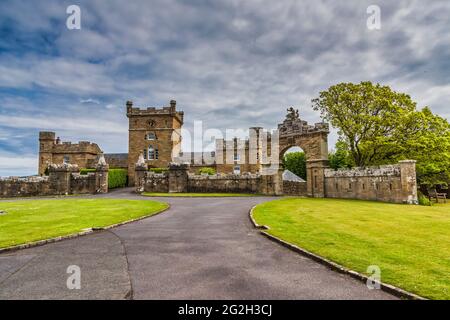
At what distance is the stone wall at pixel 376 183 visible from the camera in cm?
2038

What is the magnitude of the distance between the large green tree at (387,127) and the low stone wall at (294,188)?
20.9ft

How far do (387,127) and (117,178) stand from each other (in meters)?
34.1

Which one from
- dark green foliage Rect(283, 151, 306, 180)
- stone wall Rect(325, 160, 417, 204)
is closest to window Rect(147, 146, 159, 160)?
dark green foliage Rect(283, 151, 306, 180)

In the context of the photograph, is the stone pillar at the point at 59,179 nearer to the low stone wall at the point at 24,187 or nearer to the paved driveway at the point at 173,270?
the low stone wall at the point at 24,187

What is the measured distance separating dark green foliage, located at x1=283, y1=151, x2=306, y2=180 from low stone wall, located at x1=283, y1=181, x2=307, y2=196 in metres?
20.1

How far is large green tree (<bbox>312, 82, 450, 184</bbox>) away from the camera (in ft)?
81.6

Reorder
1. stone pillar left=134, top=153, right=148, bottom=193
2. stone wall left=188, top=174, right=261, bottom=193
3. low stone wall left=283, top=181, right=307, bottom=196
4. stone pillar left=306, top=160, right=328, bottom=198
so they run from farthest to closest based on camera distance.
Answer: stone pillar left=134, top=153, right=148, bottom=193
low stone wall left=283, top=181, right=307, bottom=196
stone wall left=188, top=174, right=261, bottom=193
stone pillar left=306, top=160, right=328, bottom=198

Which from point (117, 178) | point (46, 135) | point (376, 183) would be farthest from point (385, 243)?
point (46, 135)

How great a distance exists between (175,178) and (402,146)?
22.4 m

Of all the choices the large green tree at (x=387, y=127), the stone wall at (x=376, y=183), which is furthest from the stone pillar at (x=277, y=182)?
the large green tree at (x=387, y=127)

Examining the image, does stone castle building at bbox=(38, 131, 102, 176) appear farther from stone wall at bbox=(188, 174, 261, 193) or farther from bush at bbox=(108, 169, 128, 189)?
stone wall at bbox=(188, 174, 261, 193)

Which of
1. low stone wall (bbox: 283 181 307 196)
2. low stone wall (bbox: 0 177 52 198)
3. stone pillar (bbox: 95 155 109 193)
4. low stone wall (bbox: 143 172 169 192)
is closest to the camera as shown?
low stone wall (bbox: 0 177 52 198)

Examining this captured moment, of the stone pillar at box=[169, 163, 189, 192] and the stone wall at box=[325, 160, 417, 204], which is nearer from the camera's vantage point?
the stone wall at box=[325, 160, 417, 204]
